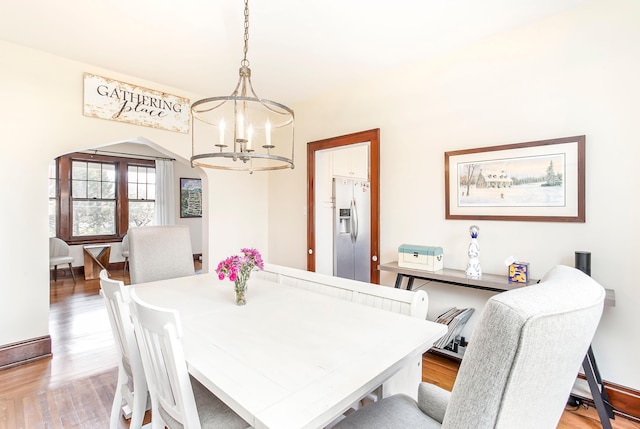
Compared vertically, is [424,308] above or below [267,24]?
below

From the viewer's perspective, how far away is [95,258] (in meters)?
5.62

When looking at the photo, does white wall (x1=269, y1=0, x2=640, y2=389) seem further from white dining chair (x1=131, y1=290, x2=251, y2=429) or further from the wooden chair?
the wooden chair

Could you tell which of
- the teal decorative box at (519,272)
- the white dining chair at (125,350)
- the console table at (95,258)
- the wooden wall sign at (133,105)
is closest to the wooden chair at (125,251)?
the console table at (95,258)

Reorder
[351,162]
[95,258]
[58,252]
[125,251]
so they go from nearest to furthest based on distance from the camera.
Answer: [351,162]
[58,252]
[95,258]
[125,251]

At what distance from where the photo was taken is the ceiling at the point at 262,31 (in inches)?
80.7

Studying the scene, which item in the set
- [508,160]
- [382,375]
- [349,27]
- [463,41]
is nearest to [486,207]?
[508,160]

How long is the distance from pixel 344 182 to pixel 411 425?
10.7 ft

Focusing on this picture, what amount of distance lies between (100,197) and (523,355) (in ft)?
23.7

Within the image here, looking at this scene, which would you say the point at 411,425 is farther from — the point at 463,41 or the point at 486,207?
the point at 463,41

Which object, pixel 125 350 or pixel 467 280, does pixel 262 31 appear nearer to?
pixel 125 350

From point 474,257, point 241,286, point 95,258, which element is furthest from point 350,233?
point 95,258

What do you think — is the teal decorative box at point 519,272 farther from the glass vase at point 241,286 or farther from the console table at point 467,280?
the glass vase at point 241,286

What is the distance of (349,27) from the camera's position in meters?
2.28

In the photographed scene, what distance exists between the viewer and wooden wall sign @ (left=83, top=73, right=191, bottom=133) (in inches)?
115
